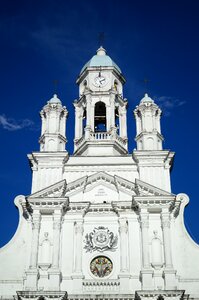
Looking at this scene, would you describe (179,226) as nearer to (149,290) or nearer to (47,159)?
(149,290)

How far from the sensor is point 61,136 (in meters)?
30.3

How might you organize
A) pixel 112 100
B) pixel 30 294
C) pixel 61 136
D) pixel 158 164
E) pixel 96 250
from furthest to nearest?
pixel 112 100 → pixel 61 136 → pixel 158 164 → pixel 96 250 → pixel 30 294

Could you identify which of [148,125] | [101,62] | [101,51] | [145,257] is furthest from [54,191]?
[101,51]

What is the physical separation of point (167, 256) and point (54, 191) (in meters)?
6.80

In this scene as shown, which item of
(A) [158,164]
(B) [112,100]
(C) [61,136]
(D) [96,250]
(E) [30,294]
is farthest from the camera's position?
(B) [112,100]

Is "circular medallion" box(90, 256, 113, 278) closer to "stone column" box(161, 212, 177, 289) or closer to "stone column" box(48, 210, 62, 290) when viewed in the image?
"stone column" box(48, 210, 62, 290)

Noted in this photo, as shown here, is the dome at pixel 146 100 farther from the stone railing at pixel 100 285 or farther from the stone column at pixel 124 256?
the stone railing at pixel 100 285

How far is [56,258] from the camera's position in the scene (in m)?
25.1

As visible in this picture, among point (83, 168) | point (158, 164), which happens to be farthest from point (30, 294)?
point (158, 164)

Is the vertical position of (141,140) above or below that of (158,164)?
above

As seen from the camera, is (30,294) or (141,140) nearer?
(30,294)

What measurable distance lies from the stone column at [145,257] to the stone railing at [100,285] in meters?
1.37

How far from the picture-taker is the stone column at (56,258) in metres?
24.4

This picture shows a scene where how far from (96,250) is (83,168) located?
4.97 m
